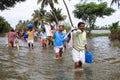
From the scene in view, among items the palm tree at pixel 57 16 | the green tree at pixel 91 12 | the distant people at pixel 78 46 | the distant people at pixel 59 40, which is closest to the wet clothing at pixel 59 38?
the distant people at pixel 59 40

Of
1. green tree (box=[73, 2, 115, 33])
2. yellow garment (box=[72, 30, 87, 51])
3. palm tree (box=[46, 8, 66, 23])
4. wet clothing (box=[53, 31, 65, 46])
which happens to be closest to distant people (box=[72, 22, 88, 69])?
yellow garment (box=[72, 30, 87, 51])

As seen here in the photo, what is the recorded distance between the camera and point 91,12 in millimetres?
72812

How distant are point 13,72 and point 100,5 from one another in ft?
208

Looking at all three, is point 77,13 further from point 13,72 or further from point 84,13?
point 13,72

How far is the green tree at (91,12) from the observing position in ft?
238

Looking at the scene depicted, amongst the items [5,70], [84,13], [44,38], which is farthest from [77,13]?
[5,70]

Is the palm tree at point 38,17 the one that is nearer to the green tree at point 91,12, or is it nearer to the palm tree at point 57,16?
the palm tree at point 57,16

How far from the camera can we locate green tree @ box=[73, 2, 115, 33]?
238 feet

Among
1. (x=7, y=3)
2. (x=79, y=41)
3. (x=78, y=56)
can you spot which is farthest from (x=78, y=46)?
(x=7, y=3)

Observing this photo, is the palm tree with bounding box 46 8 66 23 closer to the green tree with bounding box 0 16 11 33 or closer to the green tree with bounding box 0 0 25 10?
the green tree with bounding box 0 16 11 33

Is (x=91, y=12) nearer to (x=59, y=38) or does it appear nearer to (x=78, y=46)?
(x=59, y=38)

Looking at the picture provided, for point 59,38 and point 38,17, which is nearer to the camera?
point 59,38

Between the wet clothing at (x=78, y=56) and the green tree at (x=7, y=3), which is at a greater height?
the green tree at (x=7, y=3)

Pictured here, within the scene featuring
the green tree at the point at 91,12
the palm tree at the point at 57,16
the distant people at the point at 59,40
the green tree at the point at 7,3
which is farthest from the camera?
the palm tree at the point at 57,16
